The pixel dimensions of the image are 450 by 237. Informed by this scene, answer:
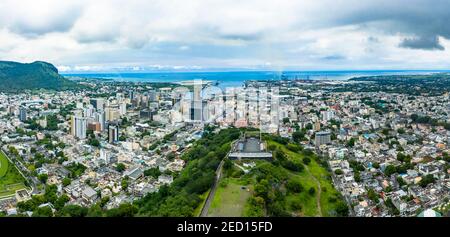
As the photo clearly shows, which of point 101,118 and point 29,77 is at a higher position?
point 29,77

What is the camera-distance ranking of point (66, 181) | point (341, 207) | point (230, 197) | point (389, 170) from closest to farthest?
point (230, 197)
point (341, 207)
point (66, 181)
point (389, 170)

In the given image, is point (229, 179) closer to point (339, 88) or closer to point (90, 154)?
point (90, 154)

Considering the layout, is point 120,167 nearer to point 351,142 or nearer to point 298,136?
point 298,136

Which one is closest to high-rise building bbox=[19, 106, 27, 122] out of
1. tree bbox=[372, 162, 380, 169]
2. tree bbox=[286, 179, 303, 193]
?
tree bbox=[286, 179, 303, 193]

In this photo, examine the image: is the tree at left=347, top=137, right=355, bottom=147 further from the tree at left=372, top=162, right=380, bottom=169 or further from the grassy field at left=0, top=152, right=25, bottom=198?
the grassy field at left=0, top=152, right=25, bottom=198

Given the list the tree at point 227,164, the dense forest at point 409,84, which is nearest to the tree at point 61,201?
the tree at point 227,164

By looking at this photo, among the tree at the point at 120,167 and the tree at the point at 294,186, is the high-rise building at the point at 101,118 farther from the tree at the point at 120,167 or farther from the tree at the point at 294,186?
the tree at the point at 294,186

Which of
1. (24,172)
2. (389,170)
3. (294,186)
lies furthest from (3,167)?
(389,170)
